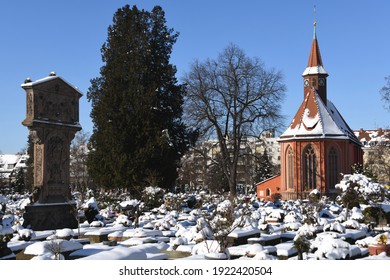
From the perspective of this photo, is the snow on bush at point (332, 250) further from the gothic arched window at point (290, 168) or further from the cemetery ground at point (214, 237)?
the gothic arched window at point (290, 168)

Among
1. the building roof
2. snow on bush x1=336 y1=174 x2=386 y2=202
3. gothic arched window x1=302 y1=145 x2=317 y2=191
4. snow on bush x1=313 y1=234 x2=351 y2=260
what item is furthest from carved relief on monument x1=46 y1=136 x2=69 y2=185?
the building roof

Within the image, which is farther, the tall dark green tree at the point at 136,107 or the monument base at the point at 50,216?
the tall dark green tree at the point at 136,107

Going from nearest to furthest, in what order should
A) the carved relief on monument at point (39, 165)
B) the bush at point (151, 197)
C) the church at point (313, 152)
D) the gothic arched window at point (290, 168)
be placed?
the carved relief on monument at point (39, 165) < the bush at point (151, 197) < the church at point (313, 152) < the gothic arched window at point (290, 168)

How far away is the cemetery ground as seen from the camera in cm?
1100

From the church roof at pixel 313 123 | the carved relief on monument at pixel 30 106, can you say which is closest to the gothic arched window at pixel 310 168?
the church roof at pixel 313 123

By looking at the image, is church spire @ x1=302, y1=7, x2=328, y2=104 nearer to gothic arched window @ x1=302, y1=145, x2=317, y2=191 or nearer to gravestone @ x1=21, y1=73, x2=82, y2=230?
gothic arched window @ x1=302, y1=145, x2=317, y2=191

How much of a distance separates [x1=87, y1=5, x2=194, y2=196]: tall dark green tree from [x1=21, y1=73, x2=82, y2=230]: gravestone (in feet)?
36.5

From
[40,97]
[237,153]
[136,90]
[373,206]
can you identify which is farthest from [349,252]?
[237,153]

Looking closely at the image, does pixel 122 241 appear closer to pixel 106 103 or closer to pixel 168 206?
pixel 168 206

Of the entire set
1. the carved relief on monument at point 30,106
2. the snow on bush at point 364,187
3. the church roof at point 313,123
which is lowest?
the snow on bush at point 364,187

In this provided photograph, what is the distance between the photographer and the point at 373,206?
822 inches

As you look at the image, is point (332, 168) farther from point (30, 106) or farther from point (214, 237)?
point (214, 237)

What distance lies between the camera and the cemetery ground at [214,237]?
1100cm

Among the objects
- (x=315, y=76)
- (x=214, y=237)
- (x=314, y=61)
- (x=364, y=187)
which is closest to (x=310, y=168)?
(x=315, y=76)
